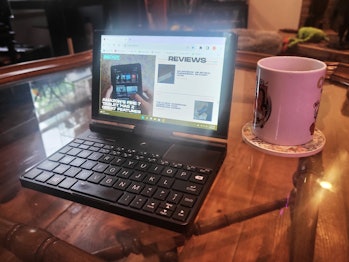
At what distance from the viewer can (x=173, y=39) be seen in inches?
22.2

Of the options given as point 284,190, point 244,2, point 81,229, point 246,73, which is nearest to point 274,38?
point 246,73

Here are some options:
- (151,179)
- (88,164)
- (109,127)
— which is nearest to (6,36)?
(109,127)

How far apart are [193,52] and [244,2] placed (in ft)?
10.7

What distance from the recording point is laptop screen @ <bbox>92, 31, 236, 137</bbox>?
531mm

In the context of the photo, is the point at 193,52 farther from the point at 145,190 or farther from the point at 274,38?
the point at 274,38

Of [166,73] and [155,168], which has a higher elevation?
[166,73]

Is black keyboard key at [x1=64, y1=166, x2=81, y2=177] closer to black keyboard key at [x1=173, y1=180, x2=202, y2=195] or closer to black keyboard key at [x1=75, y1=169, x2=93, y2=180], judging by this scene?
black keyboard key at [x1=75, y1=169, x2=93, y2=180]

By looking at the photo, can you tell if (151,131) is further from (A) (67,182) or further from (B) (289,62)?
(B) (289,62)

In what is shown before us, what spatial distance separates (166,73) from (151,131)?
0.12 metres

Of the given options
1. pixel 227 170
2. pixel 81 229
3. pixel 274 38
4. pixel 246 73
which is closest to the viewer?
pixel 81 229

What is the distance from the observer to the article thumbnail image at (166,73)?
0.56 meters

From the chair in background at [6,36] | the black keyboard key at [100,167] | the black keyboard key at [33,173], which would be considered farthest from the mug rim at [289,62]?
the chair in background at [6,36]

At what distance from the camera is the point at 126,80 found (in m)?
0.61

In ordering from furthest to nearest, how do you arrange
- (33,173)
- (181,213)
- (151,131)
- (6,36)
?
(6,36)
(151,131)
(33,173)
(181,213)
